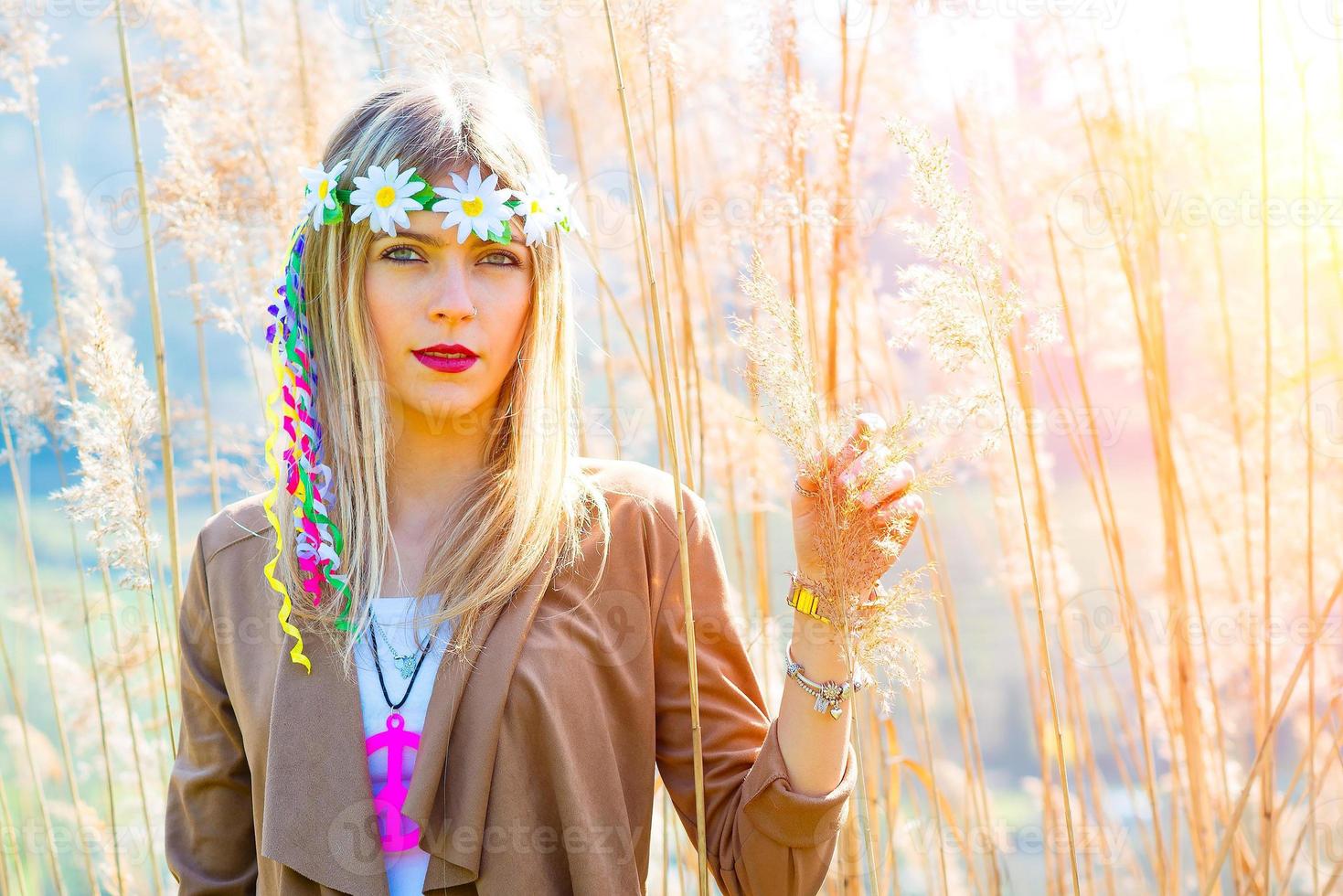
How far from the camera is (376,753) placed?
4.01 feet

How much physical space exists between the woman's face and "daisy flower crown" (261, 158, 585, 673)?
3 centimetres

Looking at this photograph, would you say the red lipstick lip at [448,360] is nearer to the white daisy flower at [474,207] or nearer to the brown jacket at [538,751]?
the white daisy flower at [474,207]

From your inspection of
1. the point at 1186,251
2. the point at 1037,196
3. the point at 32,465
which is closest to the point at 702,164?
the point at 1037,196

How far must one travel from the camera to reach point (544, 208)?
1293 millimetres

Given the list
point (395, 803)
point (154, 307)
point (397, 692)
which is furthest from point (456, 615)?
point (154, 307)

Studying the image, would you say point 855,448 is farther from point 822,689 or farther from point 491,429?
point 491,429

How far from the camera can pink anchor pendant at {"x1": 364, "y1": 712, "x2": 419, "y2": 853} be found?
47.0 inches

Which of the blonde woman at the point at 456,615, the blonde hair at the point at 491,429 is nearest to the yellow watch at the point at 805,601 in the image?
the blonde woman at the point at 456,615

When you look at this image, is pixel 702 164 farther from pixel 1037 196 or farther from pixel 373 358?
pixel 373 358

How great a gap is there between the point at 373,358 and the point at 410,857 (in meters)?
0.61

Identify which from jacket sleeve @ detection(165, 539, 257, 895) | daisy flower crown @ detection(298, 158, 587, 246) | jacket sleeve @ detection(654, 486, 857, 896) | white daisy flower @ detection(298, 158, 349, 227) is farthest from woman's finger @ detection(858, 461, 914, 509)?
jacket sleeve @ detection(165, 539, 257, 895)

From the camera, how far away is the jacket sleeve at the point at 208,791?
1397mm

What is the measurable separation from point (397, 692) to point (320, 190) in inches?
25.2

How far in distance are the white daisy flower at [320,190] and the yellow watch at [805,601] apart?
2.48 feet
